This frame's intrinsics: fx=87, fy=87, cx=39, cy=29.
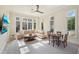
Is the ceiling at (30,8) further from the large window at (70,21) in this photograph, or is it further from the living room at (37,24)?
the large window at (70,21)

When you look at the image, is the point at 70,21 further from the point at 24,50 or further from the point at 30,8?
the point at 24,50

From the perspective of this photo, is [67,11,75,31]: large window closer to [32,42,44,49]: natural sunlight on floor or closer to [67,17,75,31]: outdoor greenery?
[67,17,75,31]: outdoor greenery

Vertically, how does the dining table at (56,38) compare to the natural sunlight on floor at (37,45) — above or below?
above

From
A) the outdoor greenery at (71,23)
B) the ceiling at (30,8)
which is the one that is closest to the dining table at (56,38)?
the outdoor greenery at (71,23)

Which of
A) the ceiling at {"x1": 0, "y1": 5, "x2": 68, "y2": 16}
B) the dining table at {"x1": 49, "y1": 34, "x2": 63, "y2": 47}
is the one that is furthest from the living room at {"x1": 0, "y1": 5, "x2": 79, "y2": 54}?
the dining table at {"x1": 49, "y1": 34, "x2": 63, "y2": 47}

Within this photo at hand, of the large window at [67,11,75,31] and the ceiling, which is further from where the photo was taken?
the large window at [67,11,75,31]

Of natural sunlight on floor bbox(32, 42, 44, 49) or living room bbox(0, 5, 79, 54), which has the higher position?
living room bbox(0, 5, 79, 54)

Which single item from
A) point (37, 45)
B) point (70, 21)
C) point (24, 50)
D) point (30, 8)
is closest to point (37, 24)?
point (30, 8)

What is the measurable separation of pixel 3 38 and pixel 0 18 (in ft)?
1.61

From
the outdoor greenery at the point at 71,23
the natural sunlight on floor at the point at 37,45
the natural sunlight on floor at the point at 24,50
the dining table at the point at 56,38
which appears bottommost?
the natural sunlight on floor at the point at 24,50

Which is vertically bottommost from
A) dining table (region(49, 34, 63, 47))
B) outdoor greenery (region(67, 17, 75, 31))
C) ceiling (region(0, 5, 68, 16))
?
dining table (region(49, 34, 63, 47))

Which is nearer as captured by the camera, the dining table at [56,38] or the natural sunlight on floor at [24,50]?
the natural sunlight on floor at [24,50]
